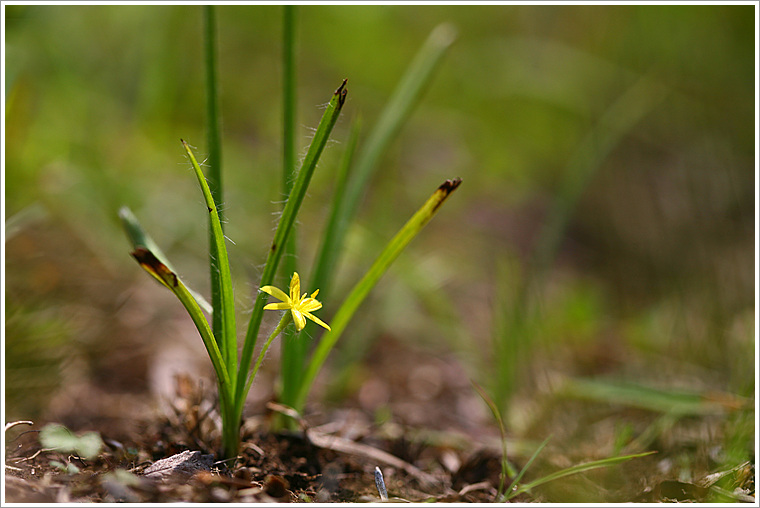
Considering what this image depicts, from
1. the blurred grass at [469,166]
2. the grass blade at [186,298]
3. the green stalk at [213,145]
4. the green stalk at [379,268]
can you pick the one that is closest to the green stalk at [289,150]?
the green stalk at [379,268]

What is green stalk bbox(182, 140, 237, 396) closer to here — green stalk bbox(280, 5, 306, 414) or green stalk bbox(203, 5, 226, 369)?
green stalk bbox(203, 5, 226, 369)

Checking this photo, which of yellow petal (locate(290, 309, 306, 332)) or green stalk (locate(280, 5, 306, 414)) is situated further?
green stalk (locate(280, 5, 306, 414))

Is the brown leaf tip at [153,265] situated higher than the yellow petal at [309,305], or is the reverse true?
the brown leaf tip at [153,265]

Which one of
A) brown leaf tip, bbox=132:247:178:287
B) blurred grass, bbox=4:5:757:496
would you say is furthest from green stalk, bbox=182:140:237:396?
blurred grass, bbox=4:5:757:496

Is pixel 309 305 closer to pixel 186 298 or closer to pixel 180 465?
pixel 186 298

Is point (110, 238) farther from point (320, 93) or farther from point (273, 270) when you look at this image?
point (320, 93)

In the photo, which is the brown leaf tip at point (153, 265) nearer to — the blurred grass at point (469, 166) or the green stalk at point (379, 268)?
the green stalk at point (379, 268)

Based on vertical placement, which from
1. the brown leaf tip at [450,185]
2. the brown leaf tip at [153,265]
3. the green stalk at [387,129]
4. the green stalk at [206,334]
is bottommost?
the green stalk at [206,334]
